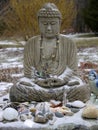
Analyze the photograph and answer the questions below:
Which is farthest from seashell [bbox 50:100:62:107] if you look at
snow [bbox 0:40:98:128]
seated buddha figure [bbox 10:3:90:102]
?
snow [bbox 0:40:98:128]

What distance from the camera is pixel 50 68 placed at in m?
7.04

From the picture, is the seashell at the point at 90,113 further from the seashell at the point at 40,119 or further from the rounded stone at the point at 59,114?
the seashell at the point at 40,119

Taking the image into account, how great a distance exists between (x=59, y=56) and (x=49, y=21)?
0.57 metres

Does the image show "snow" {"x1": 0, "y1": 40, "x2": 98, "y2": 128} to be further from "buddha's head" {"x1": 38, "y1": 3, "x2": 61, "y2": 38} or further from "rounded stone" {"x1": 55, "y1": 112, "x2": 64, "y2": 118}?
"buddha's head" {"x1": 38, "y1": 3, "x2": 61, "y2": 38}

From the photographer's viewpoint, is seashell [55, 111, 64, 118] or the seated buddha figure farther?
the seated buddha figure

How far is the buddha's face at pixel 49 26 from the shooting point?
23.1ft

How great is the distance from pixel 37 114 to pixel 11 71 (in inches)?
263

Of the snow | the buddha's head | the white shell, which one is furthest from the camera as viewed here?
the buddha's head

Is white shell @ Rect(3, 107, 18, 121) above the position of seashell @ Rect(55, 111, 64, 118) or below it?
above

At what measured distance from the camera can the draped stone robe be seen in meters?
7.06

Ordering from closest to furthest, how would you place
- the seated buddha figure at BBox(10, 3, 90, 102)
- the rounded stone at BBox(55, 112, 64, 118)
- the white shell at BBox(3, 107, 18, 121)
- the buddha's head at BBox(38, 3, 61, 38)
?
the white shell at BBox(3, 107, 18, 121), the rounded stone at BBox(55, 112, 64, 118), the seated buddha figure at BBox(10, 3, 90, 102), the buddha's head at BBox(38, 3, 61, 38)

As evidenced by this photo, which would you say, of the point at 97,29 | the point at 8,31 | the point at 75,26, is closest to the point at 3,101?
the point at 8,31

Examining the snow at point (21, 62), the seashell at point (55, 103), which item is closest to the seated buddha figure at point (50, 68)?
the seashell at point (55, 103)

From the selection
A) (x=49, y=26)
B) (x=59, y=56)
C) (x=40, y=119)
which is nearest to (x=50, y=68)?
(x=59, y=56)
